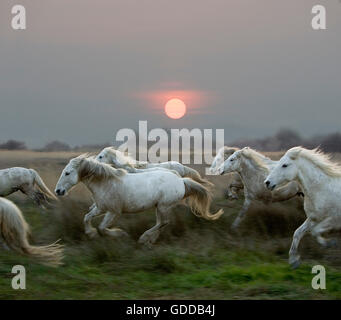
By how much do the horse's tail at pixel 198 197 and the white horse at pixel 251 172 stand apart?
56cm

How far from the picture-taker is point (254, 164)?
8.61 metres

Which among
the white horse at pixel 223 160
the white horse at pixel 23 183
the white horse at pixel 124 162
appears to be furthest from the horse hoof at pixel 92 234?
the white horse at pixel 223 160

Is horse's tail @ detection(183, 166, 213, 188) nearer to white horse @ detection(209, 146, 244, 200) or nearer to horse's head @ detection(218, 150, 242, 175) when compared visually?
white horse @ detection(209, 146, 244, 200)

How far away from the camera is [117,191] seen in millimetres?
Answer: 7465

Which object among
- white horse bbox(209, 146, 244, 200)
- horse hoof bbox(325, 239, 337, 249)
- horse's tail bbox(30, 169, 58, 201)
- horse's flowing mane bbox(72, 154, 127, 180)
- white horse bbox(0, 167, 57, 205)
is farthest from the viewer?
white horse bbox(209, 146, 244, 200)

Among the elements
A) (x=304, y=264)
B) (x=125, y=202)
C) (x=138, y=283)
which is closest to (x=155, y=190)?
(x=125, y=202)

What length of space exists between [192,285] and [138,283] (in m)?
0.58

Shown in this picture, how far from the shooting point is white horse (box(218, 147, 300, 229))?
8555 mm

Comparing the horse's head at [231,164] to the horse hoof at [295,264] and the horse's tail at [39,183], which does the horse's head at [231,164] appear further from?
the horse's tail at [39,183]

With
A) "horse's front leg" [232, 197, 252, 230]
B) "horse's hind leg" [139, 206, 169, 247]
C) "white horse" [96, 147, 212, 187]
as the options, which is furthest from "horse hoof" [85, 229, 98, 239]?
"horse's front leg" [232, 197, 252, 230]

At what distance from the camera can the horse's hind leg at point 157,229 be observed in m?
7.41

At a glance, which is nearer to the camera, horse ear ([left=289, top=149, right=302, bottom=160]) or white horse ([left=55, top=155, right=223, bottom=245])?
horse ear ([left=289, top=149, right=302, bottom=160])

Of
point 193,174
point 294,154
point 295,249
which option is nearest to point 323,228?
point 295,249

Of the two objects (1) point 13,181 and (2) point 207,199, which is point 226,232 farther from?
(1) point 13,181
